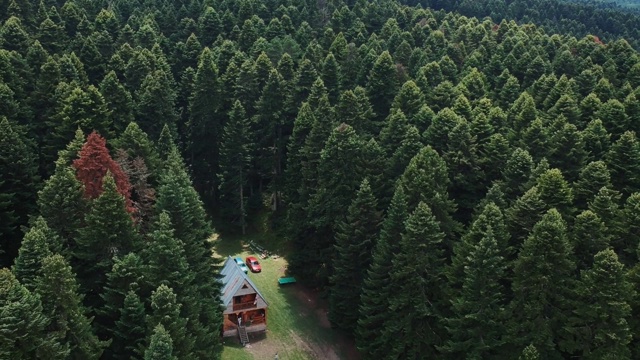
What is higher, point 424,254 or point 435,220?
point 435,220

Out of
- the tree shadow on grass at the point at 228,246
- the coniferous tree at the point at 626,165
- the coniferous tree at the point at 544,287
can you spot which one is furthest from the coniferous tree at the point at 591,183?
the tree shadow on grass at the point at 228,246

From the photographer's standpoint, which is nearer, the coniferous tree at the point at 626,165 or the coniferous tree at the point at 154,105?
the coniferous tree at the point at 626,165

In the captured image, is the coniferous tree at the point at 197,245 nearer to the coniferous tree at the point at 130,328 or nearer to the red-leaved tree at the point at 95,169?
the red-leaved tree at the point at 95,169

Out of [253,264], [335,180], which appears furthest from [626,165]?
[253,264]

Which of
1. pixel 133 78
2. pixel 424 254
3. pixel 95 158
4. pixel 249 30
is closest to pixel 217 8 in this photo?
pixel 249 30

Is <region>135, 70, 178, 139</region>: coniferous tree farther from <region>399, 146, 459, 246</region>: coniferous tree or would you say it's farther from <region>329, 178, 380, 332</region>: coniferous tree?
<region>399, 146, 459, 246</region>: coniferous tree

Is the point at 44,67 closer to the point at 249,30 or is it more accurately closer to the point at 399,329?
the point at 249,30
